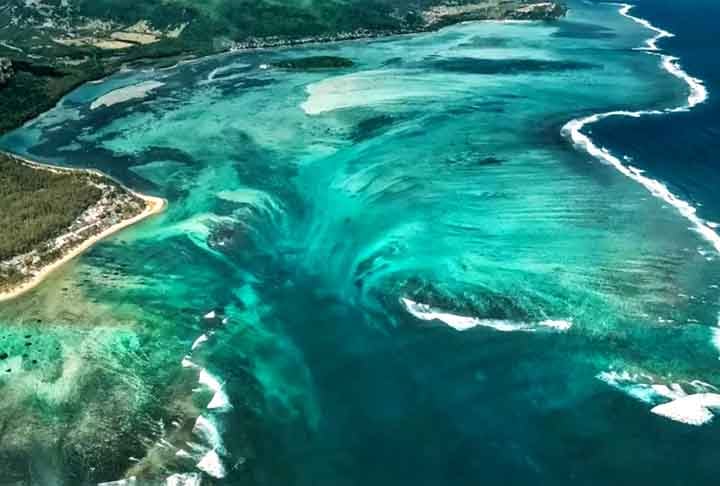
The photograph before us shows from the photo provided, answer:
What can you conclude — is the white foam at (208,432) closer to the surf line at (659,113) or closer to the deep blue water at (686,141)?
the surf line at (659,113)

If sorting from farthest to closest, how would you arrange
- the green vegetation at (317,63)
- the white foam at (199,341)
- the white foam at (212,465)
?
1. the green vegetation at (317,63)
2. the white foam at (199,341)
3. the white foam at (212,465)

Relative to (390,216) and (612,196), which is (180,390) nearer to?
(390,216)

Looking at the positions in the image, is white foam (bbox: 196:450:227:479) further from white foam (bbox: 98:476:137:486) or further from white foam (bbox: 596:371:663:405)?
white foam (bbox: 596:371:663:405)

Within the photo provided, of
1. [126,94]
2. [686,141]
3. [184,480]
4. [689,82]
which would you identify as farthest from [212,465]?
[689,82]

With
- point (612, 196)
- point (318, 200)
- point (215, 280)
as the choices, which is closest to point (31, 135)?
point (318, 200)

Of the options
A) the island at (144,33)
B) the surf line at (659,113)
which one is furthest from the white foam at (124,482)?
the surf line at (659,113)

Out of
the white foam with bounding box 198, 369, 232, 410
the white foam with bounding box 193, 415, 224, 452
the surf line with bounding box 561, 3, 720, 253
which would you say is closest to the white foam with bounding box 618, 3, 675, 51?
the surf line with bounding box 561, 3, 720, 253

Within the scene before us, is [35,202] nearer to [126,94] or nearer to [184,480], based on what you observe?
[184,480]
